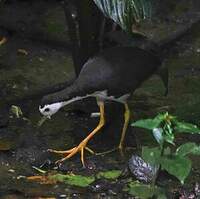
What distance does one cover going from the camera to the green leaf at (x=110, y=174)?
148 inches

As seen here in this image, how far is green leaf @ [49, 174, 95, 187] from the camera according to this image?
12.1 ft

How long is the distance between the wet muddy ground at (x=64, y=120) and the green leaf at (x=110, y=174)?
33mm

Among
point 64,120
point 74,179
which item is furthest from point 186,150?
point 64,120

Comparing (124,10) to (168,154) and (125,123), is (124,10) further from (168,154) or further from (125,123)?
(168,154)

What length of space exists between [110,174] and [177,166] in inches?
48.1

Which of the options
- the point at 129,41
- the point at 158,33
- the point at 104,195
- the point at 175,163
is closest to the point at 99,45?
the point at 129,41

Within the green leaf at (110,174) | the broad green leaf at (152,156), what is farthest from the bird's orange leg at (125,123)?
the broad green leaf at (152,156)

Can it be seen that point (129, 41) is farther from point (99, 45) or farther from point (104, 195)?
point (104, 195)

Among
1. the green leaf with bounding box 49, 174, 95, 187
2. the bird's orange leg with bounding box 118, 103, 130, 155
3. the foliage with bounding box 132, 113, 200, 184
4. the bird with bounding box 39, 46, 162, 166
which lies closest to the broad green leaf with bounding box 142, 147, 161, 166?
the foliage with bounding box 132, 113, 200, 184

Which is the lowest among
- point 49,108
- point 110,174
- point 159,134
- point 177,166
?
point 110,174

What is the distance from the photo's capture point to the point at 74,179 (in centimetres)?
371

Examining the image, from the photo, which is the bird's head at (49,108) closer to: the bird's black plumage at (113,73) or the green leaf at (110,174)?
the bird's black plumage at (113,73)

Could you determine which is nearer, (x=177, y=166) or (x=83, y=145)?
(x=177, y=166)

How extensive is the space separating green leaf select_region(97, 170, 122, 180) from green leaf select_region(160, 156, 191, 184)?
116 cm
